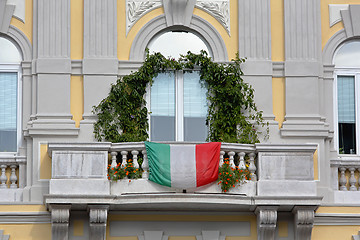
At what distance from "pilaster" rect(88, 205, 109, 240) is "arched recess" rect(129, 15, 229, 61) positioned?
12.6ft

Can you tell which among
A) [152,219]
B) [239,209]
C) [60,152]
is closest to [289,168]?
[239,209]

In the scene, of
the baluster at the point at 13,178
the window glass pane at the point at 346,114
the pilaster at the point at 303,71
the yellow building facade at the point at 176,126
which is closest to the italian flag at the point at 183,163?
the yellow building facade at the point at 176,126

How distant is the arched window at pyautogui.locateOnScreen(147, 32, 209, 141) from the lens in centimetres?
2548

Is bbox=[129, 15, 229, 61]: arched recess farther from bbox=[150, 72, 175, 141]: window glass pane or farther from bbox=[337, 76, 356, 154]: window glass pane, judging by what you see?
bbox=[337, 76, 356, 154]: window glass pane

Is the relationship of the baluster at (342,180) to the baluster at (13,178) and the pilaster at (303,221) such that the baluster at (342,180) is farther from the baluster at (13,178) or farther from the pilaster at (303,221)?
the baluster at (13,178)

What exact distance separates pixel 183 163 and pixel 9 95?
447 centimetres

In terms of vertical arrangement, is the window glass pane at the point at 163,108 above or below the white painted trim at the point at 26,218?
above

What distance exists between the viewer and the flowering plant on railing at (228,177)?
2377 cm

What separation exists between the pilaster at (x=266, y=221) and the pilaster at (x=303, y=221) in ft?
1.58

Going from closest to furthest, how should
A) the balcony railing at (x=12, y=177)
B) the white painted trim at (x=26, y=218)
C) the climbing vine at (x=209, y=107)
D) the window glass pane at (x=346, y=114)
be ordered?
the white painted trim at (x=26, y=218)
the balcony railing at (x=12, y=177)
the climbing vine at (x=209, y=107)
the window glass pane at (x=346, y=114)

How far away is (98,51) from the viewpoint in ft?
83.5

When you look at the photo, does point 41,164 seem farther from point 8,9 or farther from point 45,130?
point 8,9

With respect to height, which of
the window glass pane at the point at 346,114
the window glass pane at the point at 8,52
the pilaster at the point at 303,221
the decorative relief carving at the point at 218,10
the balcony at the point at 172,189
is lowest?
the pilaster at the point at 303,221

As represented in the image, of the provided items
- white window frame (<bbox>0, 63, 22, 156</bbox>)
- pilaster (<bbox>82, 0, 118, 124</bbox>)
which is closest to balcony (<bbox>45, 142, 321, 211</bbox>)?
pilaster (<bbox>82, 0, 118, 124</bbox>)
